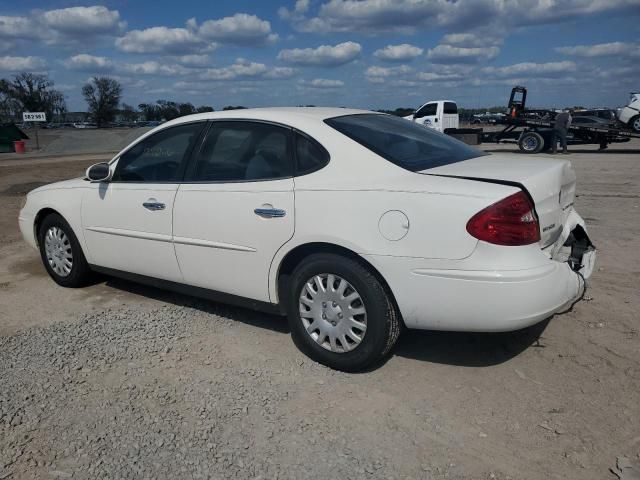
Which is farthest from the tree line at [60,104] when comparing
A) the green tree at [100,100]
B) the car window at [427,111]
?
the car window at [427,111]

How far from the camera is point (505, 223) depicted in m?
2.90

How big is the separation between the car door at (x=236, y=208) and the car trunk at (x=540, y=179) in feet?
3.24

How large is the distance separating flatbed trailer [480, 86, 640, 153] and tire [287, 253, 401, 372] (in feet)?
64.9

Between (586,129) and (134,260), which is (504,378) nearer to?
(134,260)

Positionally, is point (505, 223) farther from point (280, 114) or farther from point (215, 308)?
point (215, 308)

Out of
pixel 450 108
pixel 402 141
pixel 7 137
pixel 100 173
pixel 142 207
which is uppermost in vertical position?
pixel 450 108

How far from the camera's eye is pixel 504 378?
3312 mm

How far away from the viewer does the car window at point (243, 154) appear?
12.1 ft

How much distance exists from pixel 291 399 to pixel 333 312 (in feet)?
1.88

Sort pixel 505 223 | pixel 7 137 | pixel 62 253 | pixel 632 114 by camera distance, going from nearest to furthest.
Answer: pixel 505 223
pixel 62 253
pixel 632 114
pixel 7 137

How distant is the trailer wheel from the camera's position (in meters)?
21.0

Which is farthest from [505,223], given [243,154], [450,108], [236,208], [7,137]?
[7,137]

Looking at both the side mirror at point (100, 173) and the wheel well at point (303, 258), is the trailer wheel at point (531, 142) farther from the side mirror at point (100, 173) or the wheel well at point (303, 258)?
the wheel well at point (303, 258)

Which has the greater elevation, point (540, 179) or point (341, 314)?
point (540, 179)
